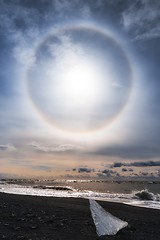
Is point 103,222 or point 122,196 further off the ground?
point 122,196

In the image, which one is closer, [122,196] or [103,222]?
[103,222]

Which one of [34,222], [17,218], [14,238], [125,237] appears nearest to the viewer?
[14,238]

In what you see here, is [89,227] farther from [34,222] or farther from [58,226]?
[34,222]

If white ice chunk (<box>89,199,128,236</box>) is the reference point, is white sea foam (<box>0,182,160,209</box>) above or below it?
above

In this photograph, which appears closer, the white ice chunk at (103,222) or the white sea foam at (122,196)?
the white ice chunk at (103,222)

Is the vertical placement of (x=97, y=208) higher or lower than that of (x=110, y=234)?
higher

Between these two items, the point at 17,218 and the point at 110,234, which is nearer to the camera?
the point at 110,234

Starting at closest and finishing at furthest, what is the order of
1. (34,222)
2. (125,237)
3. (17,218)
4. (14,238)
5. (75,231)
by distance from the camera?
1. (14,238)
2. (125,237)
3. (75,231)
4. (34,222)
5. (17,218)

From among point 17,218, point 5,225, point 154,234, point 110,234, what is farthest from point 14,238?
point 154,234

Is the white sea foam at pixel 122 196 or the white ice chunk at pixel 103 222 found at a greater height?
the white sea foam at pixel 122 196
